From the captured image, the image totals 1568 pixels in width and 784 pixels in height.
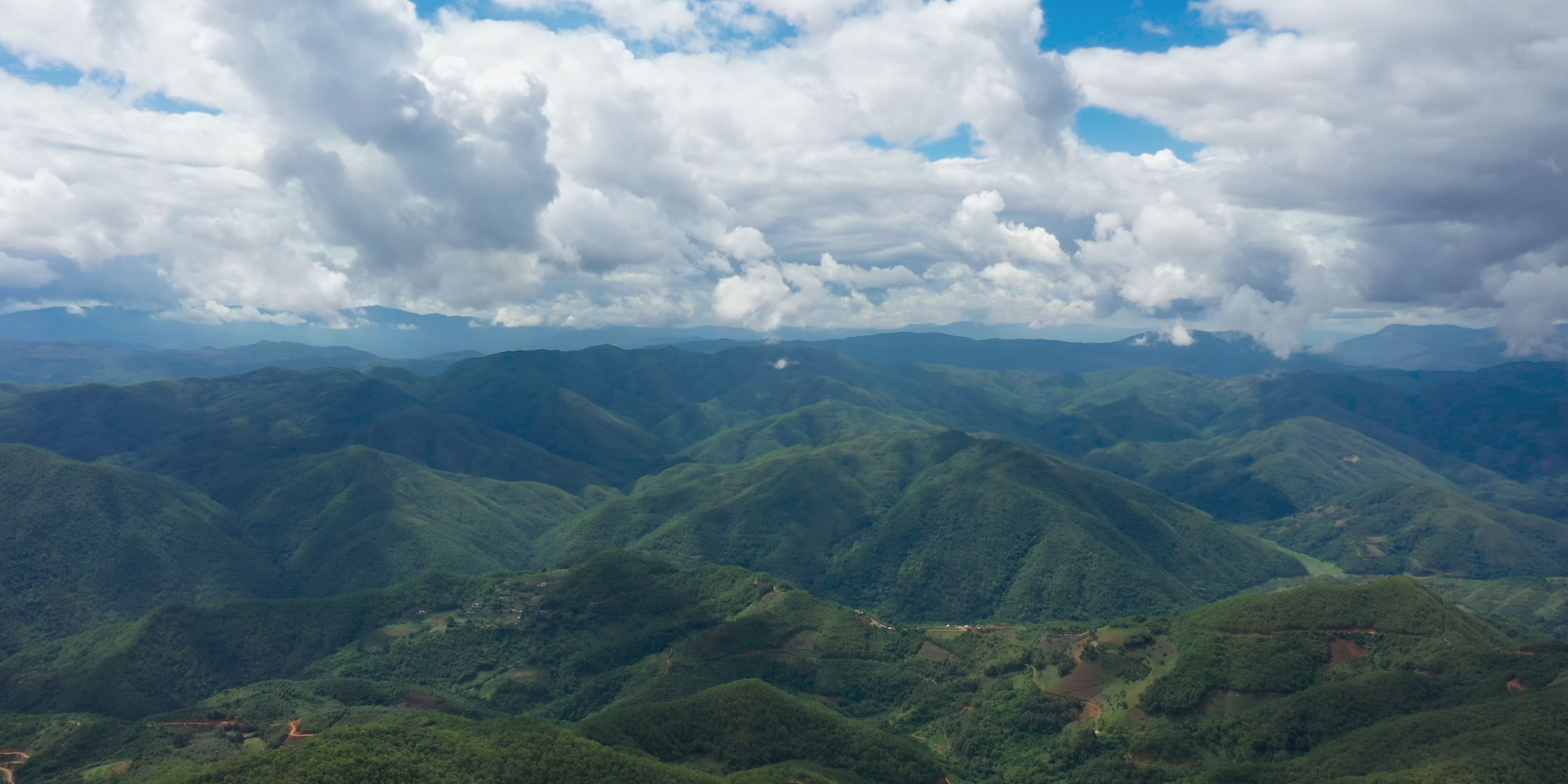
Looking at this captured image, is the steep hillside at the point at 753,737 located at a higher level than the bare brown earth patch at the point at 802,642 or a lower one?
higher

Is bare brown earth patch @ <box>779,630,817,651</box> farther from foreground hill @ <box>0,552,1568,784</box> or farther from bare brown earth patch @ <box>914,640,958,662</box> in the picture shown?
bare brown earth patch @ <box>914,640,958,662</box>

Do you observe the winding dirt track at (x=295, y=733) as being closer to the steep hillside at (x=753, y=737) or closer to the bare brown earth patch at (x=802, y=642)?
the steep hillside at (x=753, y=737)

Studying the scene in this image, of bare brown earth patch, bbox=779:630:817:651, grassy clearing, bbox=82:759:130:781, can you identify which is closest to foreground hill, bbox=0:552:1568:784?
bare brown earth patch, bbox=779:630:817:651

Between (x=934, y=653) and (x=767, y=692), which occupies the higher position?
(x=767, y=692)

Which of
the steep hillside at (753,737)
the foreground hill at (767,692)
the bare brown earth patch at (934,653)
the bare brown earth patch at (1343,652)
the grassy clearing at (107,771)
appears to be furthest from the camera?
the bare brown earth patch at (934,653)

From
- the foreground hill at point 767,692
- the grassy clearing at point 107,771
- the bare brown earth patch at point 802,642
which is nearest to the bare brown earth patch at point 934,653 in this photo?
the foreground hill at point 767,692

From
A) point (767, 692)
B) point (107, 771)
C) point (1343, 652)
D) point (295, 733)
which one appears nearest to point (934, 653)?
point (767, 692)

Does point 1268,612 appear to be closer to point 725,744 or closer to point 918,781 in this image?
point 918,781

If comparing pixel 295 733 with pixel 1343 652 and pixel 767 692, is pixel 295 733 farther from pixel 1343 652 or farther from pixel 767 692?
pixel 1343 652

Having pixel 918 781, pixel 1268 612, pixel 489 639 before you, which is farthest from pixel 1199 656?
pixel 489 639

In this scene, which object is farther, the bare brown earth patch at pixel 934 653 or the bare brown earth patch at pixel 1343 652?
the bare brown earth patch at pixel 934 653

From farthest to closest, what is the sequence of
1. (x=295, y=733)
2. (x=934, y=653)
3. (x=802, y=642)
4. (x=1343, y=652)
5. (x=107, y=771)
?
(x=802, y=642), (x=934, y=653), (x=1343, y=652), (x=295, y=733), (x=107, y=771)
